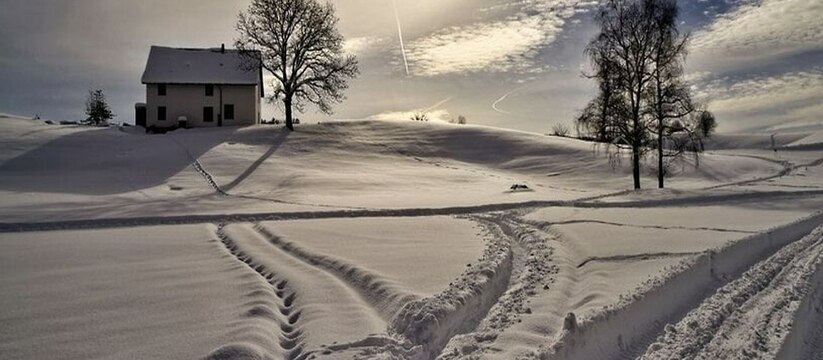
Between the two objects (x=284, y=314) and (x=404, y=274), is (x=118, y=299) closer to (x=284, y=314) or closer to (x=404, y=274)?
(x=284, y=314)

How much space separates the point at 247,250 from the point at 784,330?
8.29 m

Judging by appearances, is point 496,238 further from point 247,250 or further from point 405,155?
point 405,155

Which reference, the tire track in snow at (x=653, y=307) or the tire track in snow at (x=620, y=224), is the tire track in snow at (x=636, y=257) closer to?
the tire track in snow at (x=653, y=307)

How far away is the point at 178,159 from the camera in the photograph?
29.3m

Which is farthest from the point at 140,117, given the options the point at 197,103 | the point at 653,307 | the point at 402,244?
the point at 653,307

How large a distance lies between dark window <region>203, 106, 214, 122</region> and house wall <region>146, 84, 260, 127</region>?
0.80 ft

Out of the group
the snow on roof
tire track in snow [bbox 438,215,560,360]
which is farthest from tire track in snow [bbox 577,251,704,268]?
the snow on roof

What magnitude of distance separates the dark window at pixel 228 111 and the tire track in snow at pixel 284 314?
40283mm

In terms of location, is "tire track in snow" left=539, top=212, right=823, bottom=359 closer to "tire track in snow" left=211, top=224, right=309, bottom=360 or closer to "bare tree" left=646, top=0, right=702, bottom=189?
"tire track in snow" left=211, top=224, right=309, bottom=360

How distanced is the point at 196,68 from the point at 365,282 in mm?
44006

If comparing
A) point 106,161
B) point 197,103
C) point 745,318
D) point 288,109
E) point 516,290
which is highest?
point 197,103

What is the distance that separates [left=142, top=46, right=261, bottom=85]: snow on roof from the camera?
43781mm

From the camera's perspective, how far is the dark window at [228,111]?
45.8m

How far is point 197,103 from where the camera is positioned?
4472cm
